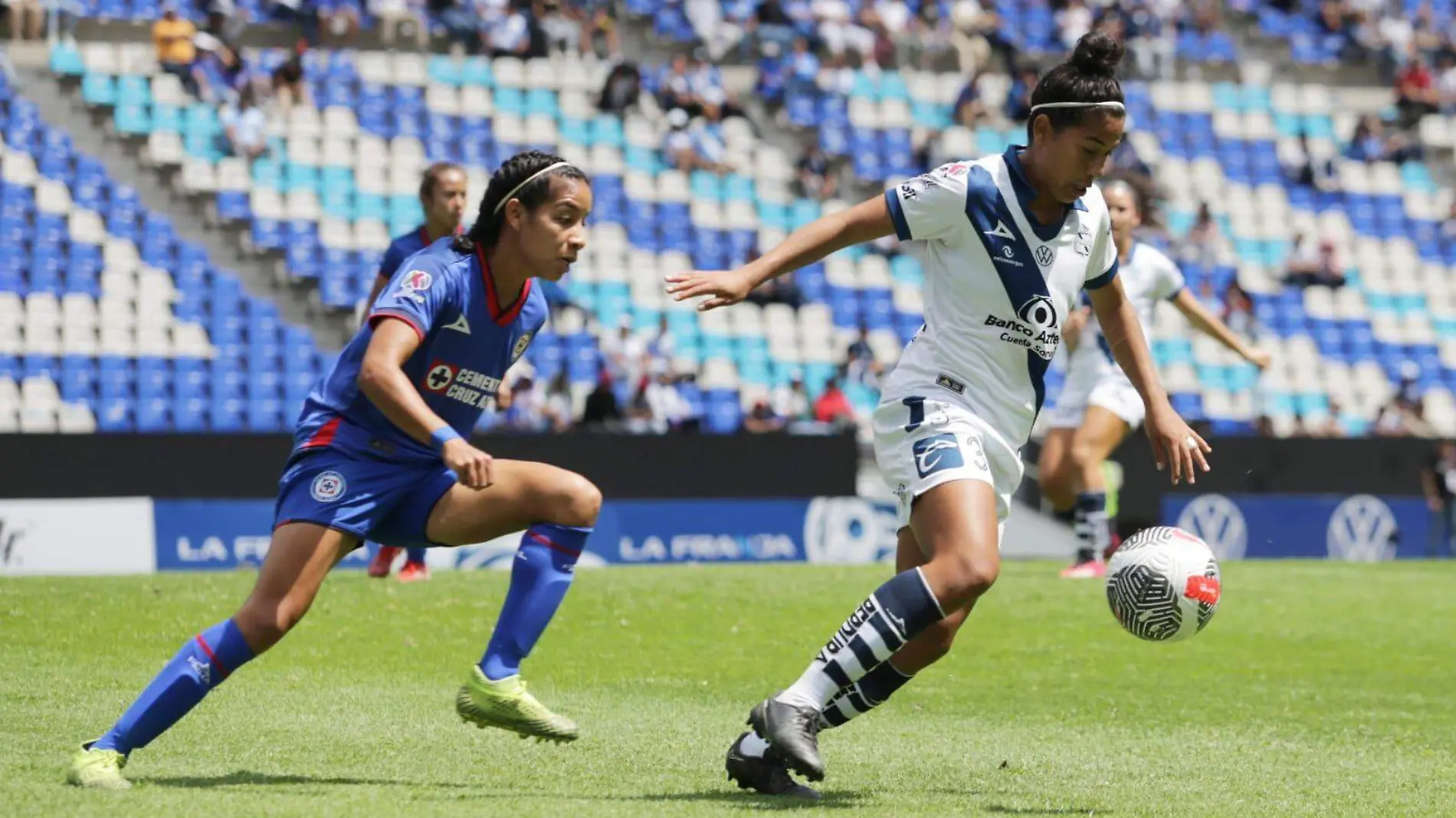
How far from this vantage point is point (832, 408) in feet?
76.9

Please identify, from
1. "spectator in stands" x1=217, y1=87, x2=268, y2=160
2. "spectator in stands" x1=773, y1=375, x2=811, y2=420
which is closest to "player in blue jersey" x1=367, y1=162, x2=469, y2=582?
"spectator in stands" x1=773, y1=375, x2=811, y2=420

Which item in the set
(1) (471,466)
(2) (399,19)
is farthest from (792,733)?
(2) (399,19)

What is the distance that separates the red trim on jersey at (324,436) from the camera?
22.0 feet

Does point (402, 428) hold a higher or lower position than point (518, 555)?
higher

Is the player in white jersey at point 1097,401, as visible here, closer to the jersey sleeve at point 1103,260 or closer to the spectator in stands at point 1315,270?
the jersey sleeve at point 1103,260

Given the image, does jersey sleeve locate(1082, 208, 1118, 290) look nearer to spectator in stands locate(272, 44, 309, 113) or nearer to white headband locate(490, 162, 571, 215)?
white headband locate(490, 162, 571, 215)

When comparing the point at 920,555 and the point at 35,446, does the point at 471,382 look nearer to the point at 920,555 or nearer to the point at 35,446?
the point at 920,555

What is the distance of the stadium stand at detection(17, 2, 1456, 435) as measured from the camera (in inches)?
1001

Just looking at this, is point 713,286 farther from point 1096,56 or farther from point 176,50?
point 176,50

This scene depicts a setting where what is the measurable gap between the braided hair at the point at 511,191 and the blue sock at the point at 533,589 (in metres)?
1.08

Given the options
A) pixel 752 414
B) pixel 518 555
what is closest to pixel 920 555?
pixel 518 555

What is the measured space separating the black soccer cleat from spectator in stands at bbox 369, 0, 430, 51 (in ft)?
76.0

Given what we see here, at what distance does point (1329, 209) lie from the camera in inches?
1266

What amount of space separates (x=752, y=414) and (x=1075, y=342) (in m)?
8.91
